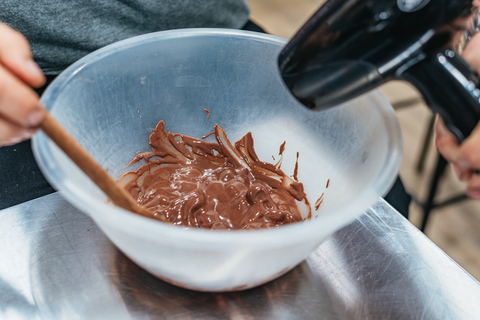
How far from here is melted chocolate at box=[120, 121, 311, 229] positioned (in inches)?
25.4

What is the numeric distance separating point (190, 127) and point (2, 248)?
0.35 metres

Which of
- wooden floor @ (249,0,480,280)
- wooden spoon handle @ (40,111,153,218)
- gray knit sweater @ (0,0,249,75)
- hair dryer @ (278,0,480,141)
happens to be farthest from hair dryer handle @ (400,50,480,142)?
wooden floor @ (249,0,480,280)

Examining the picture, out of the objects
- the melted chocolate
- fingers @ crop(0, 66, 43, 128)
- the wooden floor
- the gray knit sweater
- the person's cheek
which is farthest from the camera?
the wooden floor

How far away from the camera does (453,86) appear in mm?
496

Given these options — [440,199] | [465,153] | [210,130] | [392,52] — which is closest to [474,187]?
[465,153]

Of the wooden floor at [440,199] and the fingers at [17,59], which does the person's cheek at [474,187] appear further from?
the wooden floor at [440,199]

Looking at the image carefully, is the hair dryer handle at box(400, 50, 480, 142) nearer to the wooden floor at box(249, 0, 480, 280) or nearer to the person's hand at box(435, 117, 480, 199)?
the person's hand at box(435, 117, 480, 199)

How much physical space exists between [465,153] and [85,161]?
1.40 ft

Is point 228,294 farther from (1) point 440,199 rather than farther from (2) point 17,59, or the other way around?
(1) point 440,199

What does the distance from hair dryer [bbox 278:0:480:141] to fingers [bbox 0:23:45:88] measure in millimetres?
290

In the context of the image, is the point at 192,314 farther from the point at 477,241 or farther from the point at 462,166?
the point at 477,241

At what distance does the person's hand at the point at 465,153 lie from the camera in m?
0.48

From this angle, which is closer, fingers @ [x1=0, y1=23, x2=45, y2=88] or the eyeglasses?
fingers @ [x1=0, y1=23, x2=45, y2=88]

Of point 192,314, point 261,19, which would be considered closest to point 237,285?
point 192,314
